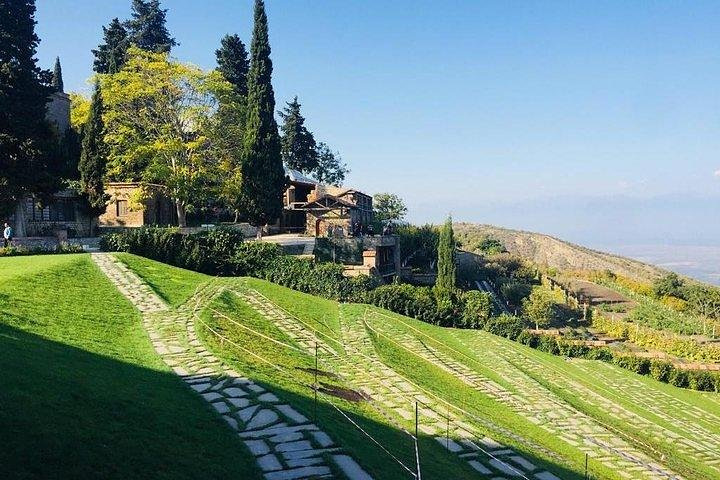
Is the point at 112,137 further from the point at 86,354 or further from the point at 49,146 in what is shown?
the point at 86,354

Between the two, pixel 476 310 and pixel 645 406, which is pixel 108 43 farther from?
pixel 645 406

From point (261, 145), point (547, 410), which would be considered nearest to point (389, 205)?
point (261, 145)

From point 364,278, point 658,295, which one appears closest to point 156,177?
point 364,278

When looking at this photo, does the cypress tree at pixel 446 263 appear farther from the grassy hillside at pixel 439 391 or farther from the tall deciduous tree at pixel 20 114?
the tall deciduous tree at pixel 20 114

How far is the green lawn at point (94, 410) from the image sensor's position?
4.52 metres

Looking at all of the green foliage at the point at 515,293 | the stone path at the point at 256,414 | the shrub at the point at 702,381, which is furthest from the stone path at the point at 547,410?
the green foliage at the point at 515,293

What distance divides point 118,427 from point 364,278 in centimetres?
1735

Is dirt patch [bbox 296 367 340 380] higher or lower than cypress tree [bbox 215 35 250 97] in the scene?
lower

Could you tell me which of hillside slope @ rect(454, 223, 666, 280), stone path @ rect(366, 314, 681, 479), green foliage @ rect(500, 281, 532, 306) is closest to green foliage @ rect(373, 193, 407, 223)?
hillside slope @ rect(454, 223, 666, 280)

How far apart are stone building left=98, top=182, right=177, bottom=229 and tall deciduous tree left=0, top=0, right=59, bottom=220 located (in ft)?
28.4

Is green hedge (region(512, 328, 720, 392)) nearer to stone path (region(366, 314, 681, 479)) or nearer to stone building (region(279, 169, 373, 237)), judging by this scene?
stone path (region(366, 314, 681, 479))

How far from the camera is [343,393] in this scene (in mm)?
8797

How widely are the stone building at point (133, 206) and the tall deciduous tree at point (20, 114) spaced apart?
28.4ft

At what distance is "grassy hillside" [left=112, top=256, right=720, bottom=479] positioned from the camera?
782 cm
